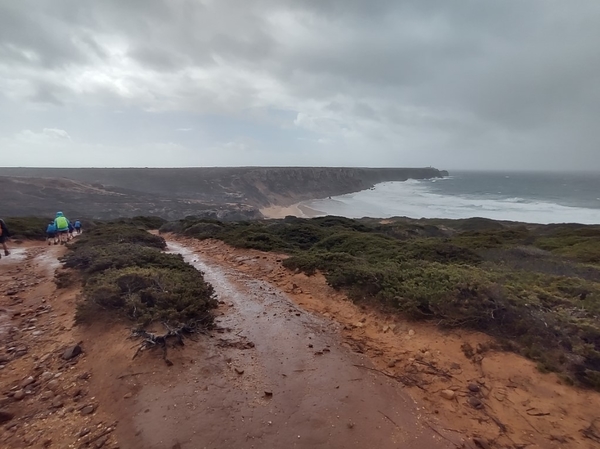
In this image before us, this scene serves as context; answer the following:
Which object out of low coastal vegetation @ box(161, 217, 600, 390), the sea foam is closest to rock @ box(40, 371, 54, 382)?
low coastal vegetation @ box(161, 217, 600, 390)

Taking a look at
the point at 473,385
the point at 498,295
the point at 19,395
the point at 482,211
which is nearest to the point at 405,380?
the point at 473,385

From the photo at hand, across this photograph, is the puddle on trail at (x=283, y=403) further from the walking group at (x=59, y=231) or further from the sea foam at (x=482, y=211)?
the sea foam at (x=482, y=211)

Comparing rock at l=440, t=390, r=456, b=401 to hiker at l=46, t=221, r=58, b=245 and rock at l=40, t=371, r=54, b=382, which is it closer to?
rock at l=40, t=371, r=54, b=382

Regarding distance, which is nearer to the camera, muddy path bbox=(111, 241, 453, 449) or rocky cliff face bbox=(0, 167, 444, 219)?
muddy path bbox=(111, 241, 453, 449)

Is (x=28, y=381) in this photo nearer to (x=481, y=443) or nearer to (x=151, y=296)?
(x=151, y=296)

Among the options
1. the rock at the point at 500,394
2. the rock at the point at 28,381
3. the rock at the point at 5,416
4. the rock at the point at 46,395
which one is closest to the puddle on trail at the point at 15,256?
the rock at the point at 28,381

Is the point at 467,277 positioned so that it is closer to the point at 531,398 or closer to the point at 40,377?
the point at 531,398

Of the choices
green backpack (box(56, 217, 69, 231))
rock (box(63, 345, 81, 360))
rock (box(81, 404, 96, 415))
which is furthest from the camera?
green backpack (box(56, 217, 69, 231))

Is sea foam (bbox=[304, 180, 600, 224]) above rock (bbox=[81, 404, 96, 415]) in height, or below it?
below
